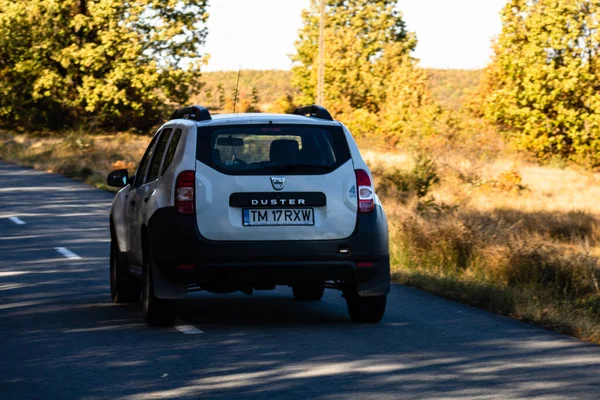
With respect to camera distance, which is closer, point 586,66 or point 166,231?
point 166,231

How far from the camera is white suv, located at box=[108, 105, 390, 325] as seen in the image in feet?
29.5

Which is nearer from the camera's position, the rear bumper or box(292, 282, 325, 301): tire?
the rear bumper

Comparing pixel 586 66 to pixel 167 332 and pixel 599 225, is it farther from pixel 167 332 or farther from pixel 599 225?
pixel 167 332

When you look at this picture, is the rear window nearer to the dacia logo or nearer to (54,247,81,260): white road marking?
the dacia logo

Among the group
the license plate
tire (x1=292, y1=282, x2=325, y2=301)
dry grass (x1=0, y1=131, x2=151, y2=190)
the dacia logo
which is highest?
the dacia logo

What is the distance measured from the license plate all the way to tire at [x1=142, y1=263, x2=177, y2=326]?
92 cm

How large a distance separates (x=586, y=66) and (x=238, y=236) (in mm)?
36075

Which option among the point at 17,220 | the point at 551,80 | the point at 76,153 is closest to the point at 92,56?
the point at 76,153

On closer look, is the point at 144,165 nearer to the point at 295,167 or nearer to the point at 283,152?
the point at 283,152

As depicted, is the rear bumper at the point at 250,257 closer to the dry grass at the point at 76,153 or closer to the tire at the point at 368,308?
the tire at the point at 368,308

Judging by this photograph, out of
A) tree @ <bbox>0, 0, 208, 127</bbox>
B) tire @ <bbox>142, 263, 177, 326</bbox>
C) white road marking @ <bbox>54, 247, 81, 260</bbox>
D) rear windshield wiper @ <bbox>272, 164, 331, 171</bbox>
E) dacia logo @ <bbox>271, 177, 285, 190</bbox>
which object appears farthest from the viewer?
tree @ <bbox>0, 0, 208, 127</bbox>

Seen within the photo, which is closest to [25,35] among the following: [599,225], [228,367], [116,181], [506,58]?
[506,58]

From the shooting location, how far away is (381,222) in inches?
370

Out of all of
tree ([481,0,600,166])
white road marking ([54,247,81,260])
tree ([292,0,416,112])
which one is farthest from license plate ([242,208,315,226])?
tree ([292,0,416,112])
